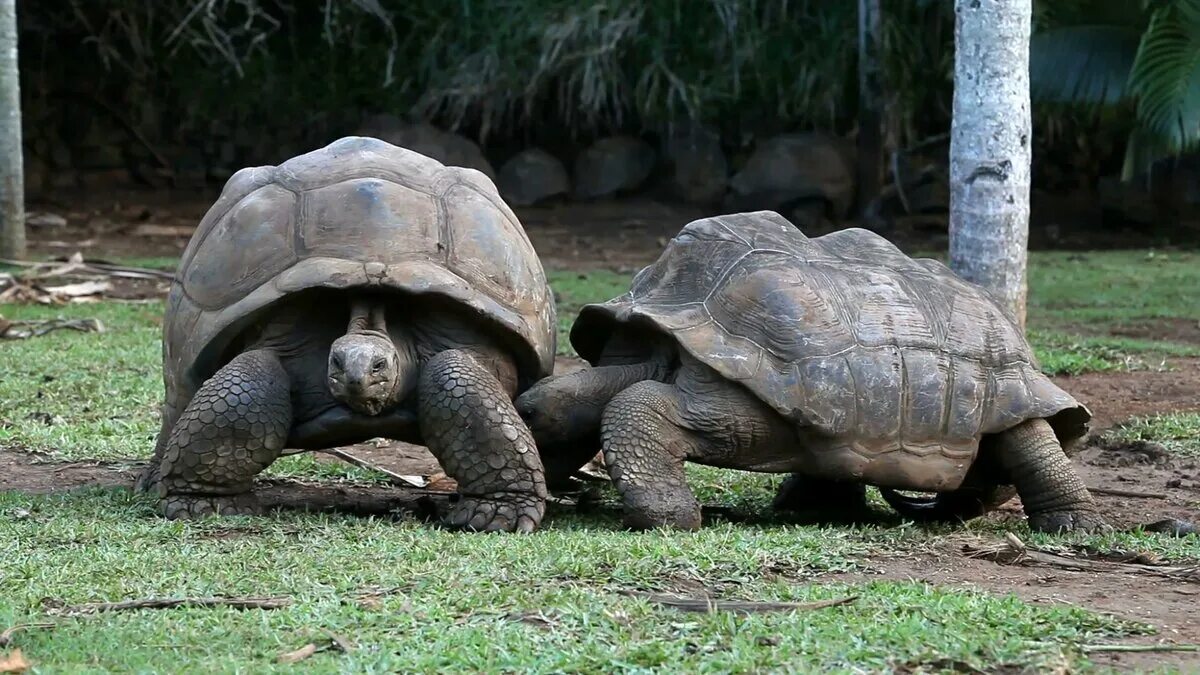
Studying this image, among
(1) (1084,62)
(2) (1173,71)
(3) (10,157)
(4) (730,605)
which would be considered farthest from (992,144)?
(3) (10,157)

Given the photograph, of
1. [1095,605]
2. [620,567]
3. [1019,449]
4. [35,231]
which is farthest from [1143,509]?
[35,231]

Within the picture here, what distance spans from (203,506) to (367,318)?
647 mm

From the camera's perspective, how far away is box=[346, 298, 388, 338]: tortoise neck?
14.1 feet

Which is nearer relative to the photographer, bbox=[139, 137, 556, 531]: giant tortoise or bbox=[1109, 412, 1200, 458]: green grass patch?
bbox=[139, 137, 556, 531]: giant tortoise

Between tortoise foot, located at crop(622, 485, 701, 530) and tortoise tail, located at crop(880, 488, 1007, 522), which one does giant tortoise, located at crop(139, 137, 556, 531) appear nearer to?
tortoise foot, located at crop(622, 485, 701, 530)

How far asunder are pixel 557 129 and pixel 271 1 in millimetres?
3009

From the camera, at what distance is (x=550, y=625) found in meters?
3.07

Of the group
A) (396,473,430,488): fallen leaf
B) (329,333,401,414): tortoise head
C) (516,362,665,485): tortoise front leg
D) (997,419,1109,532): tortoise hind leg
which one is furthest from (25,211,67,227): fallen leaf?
(997,419,1109,532): tortoise hind leg

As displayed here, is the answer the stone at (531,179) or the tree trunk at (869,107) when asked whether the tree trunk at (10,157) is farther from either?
the tree trunk at (869,107)

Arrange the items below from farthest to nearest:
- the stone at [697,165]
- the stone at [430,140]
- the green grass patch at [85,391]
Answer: the stone at [697,165] → the stone at [430,140] → the green grass patch at [85,391]

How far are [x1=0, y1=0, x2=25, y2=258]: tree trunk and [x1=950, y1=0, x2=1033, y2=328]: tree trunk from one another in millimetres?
6430

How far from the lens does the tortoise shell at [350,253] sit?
4.32 metres

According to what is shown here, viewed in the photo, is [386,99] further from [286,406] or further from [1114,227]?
[286,406]

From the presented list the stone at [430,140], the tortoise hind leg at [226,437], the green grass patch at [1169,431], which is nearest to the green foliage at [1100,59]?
the stone at [430,140]
